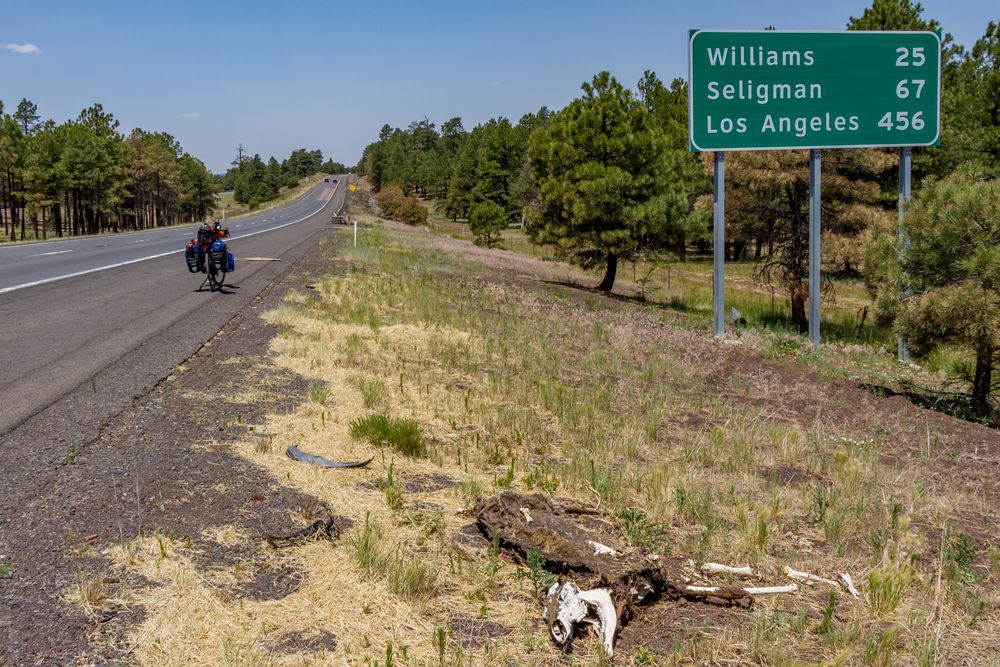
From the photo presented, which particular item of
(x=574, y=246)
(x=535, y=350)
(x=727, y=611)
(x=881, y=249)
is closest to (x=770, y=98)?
(x=881, y=249)

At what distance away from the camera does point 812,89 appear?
15.3 m

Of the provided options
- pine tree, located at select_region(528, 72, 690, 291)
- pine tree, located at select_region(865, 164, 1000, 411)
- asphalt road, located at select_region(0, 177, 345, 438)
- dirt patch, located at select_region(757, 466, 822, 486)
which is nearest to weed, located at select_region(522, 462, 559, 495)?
dirt patch, located at select_region(757, 466, 822, 486)

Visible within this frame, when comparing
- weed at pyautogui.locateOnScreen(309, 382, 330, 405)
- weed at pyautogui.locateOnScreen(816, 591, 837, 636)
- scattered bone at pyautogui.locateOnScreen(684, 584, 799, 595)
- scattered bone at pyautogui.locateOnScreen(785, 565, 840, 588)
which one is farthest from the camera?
weed at pyautogui.locateOnScreen(309, 382, 330, 405)

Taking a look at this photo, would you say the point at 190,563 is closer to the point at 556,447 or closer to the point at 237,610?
the point at 237,610

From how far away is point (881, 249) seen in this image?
1122 cm

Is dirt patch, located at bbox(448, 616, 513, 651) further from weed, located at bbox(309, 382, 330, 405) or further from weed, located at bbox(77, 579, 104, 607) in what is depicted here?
weed, located at bbox(309, 382, 330, 405)

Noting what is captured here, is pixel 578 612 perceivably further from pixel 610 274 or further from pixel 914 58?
pixel 610 274

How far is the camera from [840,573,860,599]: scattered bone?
4371 mm

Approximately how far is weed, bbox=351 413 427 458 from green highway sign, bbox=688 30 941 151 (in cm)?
1104

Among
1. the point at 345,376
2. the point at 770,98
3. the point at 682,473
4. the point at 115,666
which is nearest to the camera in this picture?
the point at 115,666

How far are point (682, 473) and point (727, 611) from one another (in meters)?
2.17

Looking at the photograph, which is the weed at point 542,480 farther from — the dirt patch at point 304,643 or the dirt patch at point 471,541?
the dirt patch at point 304,643

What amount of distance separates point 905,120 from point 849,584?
14.0 metres

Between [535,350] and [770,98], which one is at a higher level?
[770,98]
